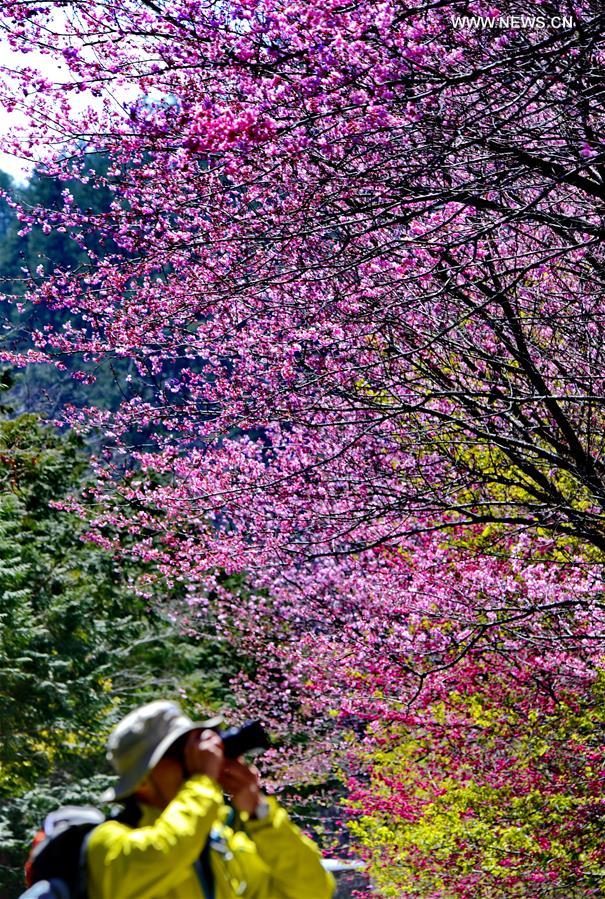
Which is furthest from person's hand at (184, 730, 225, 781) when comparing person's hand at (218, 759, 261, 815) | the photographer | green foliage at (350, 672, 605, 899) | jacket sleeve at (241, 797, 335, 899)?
green foliage at (350, 672, 605, 899)

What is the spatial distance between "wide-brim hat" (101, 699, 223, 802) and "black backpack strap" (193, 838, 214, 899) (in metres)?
0.27

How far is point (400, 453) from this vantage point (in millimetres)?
11680

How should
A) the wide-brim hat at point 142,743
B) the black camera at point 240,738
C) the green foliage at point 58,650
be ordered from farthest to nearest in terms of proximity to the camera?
the green foliage at point 58,650
the black camera at point 240,738
the wide-brim hat at point 142,743

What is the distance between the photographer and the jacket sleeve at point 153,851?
2926 mm

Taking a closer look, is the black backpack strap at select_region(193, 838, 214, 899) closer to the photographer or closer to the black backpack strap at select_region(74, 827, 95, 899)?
the photographer

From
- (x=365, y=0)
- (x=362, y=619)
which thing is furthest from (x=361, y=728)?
(x=365, y=0)

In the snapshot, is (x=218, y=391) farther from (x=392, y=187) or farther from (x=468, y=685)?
(x=392, y=187)

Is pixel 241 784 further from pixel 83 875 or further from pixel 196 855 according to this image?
pixel 83 875

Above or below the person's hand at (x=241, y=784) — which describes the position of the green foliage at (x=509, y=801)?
below

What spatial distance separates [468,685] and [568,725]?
175 cm

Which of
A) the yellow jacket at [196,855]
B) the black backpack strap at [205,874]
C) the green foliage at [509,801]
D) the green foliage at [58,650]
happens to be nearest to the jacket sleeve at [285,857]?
the yellow jacket at [196,855]

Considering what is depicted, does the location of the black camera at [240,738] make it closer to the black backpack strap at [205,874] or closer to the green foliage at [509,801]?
the black backpack strap at [205,874]

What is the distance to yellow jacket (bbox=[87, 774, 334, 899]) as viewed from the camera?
2.93 metres

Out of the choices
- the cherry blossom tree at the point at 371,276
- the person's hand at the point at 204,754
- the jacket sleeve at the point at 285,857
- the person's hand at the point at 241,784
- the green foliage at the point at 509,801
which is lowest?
the green foliage at the point at 509,801
